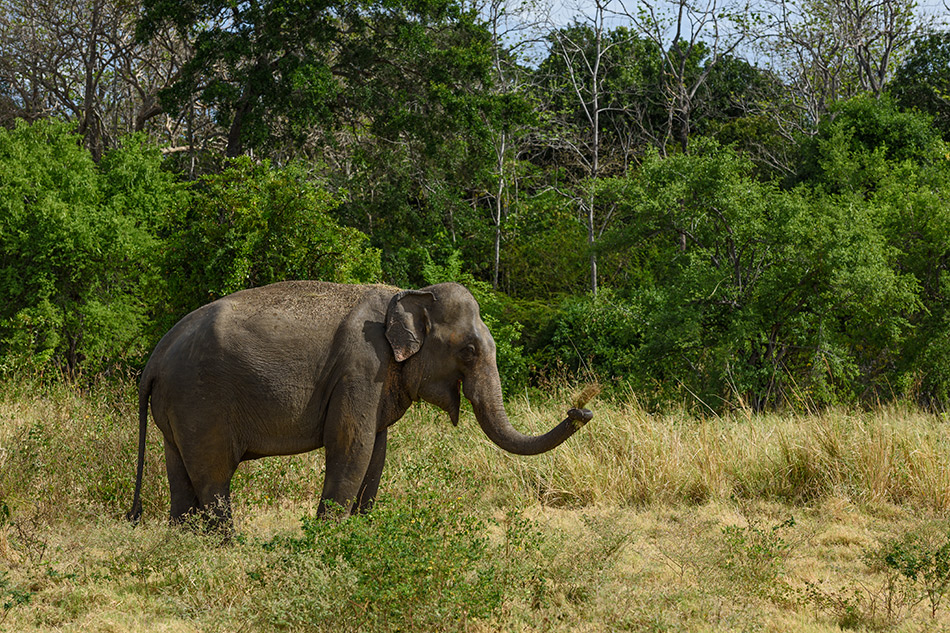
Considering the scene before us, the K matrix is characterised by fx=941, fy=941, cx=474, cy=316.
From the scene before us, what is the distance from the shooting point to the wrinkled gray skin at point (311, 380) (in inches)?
249

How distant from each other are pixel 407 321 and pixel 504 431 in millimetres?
1016

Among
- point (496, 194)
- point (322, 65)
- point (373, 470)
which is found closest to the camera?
point (373, 470)

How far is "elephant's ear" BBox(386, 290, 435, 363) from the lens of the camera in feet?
21.2

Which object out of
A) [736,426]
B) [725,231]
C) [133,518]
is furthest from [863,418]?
[133,518]

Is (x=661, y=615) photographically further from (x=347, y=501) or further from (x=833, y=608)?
(x=347, y=501)

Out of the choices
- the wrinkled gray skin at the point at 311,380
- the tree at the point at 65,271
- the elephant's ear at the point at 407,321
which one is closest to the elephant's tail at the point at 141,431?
the wrinkled gray skin at the point at 311,380

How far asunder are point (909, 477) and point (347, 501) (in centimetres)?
538

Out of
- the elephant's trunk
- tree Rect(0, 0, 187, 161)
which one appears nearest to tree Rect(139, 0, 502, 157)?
tree Rect(0, 0, 187, 161)

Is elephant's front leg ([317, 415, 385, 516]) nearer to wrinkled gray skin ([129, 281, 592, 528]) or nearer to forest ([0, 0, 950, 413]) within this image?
wrinkled gray skin ([129, 281, 592, 528])

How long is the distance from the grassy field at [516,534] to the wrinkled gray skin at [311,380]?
500mm

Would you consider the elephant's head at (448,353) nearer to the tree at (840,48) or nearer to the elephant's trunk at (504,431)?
the elephant's trunk at (504,431)

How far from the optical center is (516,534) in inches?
248

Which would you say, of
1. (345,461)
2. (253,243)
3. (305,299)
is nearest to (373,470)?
(345,461)

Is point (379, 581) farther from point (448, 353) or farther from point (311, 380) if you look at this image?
point (448, 353)
